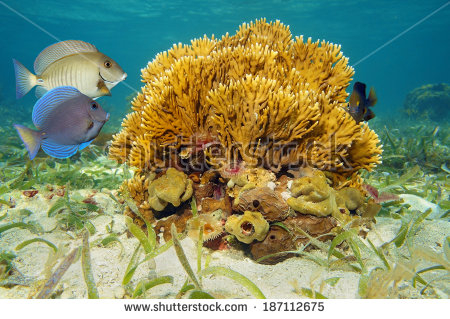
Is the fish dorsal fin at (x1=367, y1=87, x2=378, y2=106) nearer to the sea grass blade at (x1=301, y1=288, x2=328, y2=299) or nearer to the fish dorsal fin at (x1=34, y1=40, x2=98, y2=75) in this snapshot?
the sea grass blade at (x1=301, y1=288, x2=328, y2=299)

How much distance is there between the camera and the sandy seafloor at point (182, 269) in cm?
198

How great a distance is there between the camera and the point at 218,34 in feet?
211

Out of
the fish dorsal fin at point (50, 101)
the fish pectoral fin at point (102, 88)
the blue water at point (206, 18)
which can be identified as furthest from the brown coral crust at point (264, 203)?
the blue water at point (206, 18)

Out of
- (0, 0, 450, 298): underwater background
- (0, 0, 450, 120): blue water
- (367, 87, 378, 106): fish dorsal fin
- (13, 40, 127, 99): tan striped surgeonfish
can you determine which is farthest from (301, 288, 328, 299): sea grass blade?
(0, 0, 450, 120): blue water

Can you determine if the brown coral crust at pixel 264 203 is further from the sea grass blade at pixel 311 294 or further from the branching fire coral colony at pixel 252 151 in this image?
the sea grass blade at pixel 311 294

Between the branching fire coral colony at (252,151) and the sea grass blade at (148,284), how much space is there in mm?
590

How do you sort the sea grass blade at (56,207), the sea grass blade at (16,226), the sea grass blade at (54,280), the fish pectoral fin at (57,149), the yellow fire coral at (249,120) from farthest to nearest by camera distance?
1. the sea grass blade at (56,207)
2. the sea grass blade at (16,226)
3. the yellow fire coral at (249,120)
4. the fish pectoral fin at (57,149)
5. the sea grass blade at (54,280)

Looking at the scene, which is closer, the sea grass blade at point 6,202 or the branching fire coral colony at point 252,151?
the branching fire coral colony at point 252,151

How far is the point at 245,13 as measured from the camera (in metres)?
43.8

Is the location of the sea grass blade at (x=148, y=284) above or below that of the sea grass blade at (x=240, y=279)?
below

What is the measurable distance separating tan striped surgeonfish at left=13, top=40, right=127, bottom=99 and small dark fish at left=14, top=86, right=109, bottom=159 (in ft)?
2.06

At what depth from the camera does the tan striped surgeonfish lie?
8.89 feet

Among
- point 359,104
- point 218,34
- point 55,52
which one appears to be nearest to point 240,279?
point 359,104

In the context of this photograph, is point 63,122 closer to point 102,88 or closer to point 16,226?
point 102,88
